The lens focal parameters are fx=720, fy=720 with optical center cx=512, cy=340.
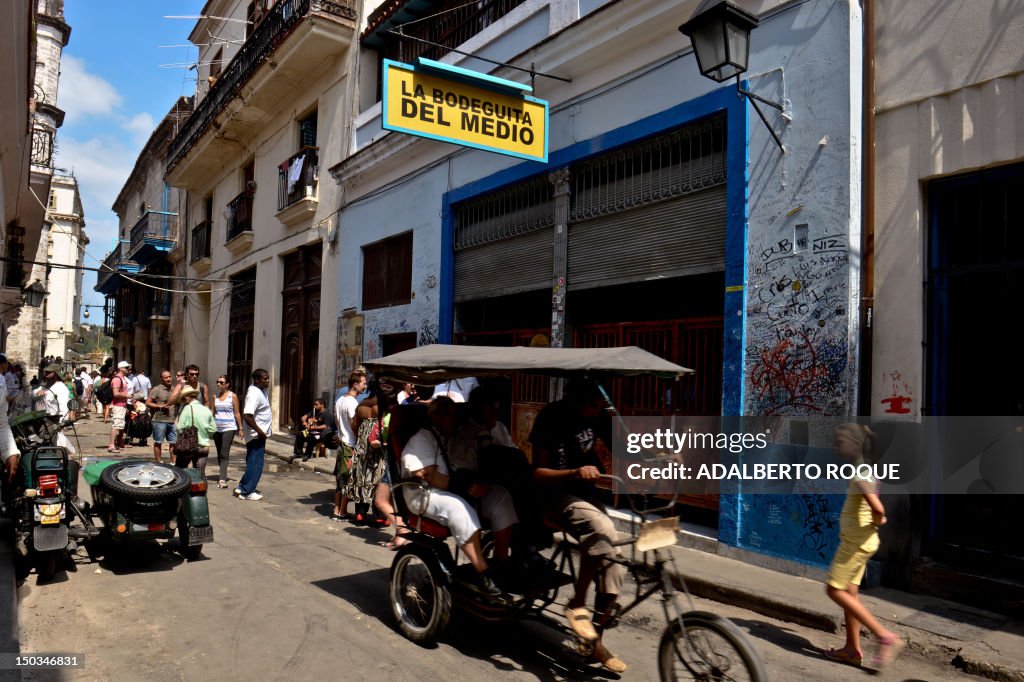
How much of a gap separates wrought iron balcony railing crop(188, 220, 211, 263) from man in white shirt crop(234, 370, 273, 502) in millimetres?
16459

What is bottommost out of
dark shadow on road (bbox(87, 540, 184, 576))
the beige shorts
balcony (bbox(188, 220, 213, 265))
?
dark shadow on road (bbox(87, 540, 184, 576))

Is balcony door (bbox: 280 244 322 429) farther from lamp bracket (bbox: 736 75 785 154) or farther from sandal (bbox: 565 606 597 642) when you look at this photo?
sandal (bbox: 565 606 597 642)

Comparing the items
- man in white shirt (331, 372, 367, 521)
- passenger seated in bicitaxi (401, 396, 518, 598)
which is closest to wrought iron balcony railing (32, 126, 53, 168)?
man in white shirt (331, 372, 367, 521)

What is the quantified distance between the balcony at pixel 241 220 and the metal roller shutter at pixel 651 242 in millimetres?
13192

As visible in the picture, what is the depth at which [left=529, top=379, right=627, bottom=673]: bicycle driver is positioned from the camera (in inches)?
159

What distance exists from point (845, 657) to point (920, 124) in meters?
4.19

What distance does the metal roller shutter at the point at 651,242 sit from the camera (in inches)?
295

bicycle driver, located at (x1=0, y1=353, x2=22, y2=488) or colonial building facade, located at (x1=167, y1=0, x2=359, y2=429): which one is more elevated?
colonial building facade, located at (x1=167, y1=0, x2=359, y2=429)

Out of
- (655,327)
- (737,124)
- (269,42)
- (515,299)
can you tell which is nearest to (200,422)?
(515,299)

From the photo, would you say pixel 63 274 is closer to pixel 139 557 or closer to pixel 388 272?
pixel 388 272

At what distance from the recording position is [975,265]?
571cm

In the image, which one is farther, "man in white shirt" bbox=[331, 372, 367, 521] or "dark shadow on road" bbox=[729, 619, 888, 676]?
"man in white shirt" bbox=[331, 372, 367, 521]

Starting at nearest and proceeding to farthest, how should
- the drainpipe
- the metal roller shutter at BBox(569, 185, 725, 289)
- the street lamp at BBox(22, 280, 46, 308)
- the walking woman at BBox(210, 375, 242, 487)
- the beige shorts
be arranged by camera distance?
the drainpipe, the metal roller shutter at BBox(569, 185, 725, 289), the walking woman at BBox(210, 375, 242, 487), the beige shorts, the street lamp at BBox(22, 280, 46, 308)

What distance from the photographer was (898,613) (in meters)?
5.21
